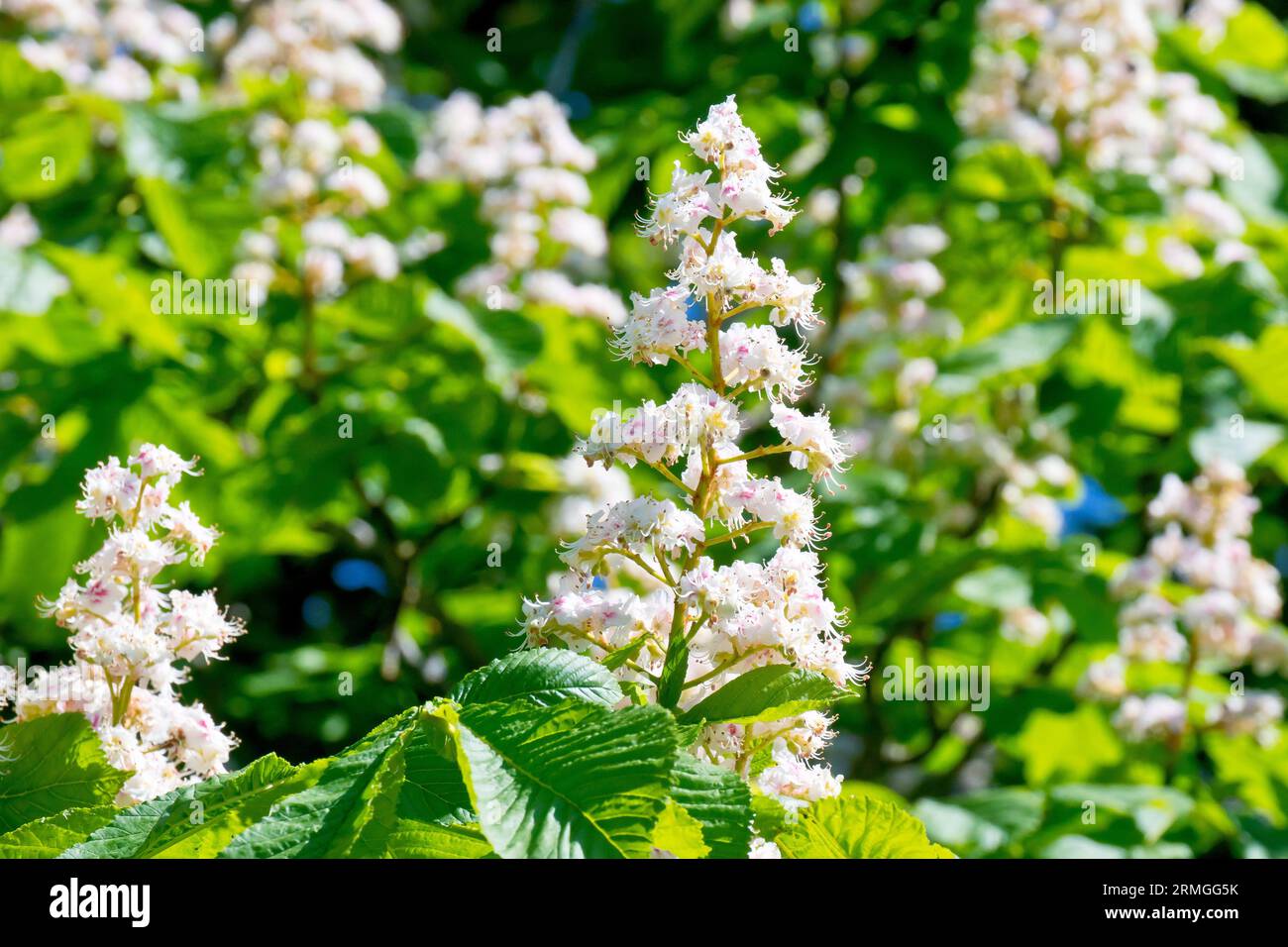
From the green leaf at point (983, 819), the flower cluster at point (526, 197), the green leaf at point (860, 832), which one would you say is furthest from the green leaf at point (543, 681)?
the flower cluster at point (526, 197)

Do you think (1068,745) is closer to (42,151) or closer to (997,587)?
(997,587)

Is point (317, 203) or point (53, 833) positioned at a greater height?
point (317, 203)

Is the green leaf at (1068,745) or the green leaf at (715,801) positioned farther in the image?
the green leaf at (1068,745)

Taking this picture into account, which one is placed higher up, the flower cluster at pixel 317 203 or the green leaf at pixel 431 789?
the flower cluster at pixel 317 203

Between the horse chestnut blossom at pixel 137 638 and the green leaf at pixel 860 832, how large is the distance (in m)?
0.70

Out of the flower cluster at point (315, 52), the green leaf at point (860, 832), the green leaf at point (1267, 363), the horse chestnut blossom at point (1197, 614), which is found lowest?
the green leaf at point (860, 832)

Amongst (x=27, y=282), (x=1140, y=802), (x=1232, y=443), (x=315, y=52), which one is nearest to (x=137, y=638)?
(x=27, y=282)

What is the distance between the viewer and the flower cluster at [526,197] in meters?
4.93

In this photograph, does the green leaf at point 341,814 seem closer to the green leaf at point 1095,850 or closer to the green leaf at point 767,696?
the green leaf at point 767,696

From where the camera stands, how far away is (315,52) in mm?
5426

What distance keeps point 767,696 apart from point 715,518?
0.29m

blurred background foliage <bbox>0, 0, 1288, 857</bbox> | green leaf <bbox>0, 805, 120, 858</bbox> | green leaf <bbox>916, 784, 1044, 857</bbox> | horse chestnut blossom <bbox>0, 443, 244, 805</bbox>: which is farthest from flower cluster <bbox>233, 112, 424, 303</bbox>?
green leaf <bbox>0, 805, 120, 858</bbox>
